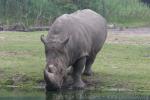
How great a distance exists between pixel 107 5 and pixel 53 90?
23.7m

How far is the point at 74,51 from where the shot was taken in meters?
18.0

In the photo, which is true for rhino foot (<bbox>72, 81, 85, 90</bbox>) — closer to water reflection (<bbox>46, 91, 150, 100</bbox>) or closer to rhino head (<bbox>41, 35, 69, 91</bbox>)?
water reflection (<bbox>46, 91, 150, 100</bbox>)

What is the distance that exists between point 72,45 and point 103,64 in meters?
3.56

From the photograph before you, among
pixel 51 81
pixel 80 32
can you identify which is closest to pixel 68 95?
pixel 51 81

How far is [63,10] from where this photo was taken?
127ft

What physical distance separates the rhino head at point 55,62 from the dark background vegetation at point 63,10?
61.4 feet

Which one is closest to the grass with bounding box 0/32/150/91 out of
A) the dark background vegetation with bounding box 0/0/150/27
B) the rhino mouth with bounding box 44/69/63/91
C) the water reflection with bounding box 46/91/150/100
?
the water reflection with bounding box 46/91/150/100

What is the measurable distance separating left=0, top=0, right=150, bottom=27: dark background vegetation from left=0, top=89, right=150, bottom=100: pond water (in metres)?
18.3

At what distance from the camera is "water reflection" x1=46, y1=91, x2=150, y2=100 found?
55.1 feet

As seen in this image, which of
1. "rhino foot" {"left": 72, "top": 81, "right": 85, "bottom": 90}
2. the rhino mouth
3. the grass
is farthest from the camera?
the grass

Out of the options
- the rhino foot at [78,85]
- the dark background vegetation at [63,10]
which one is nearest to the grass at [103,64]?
the rhino foot at [78,85]

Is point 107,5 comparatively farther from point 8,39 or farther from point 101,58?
point 101,58

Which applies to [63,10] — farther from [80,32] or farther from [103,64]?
Result: [80,32]

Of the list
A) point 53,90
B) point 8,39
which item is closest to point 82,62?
point 53,90
